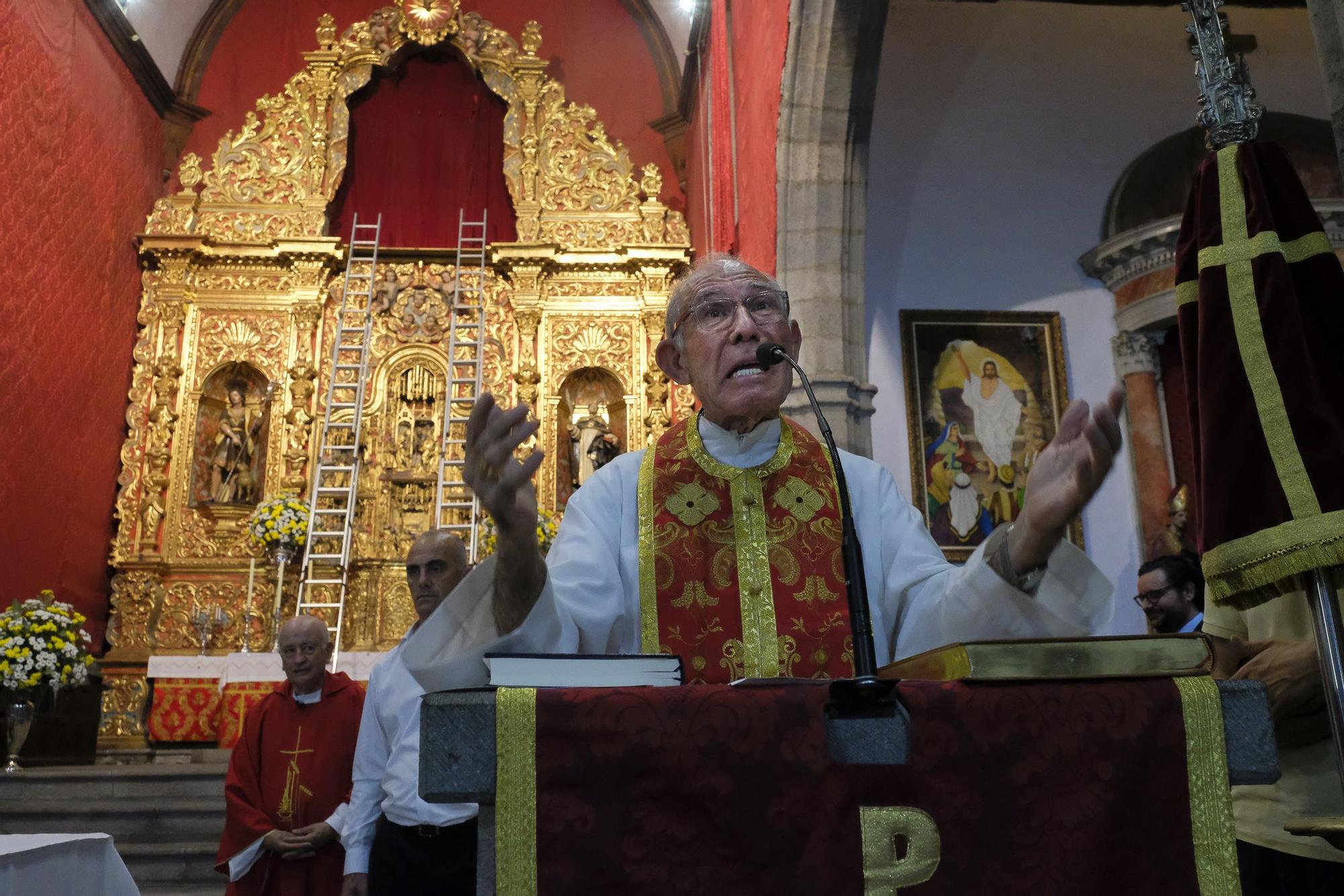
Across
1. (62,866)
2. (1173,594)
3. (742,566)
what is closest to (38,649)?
(62,866)

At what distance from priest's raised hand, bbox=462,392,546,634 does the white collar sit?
74 centimetres

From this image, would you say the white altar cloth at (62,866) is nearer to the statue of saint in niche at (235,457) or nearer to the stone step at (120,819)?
the stone step at (120,819)

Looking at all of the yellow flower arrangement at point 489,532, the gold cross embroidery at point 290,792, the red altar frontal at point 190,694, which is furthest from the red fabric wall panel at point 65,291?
the gold cross embroidery at point 290,792

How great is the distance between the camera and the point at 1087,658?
123 centimetres

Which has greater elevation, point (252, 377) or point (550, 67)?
point (550, 67)

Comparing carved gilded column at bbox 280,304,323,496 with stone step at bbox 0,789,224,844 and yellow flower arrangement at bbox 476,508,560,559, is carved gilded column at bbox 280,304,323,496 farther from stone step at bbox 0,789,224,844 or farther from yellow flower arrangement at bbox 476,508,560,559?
stone step at bbox 0,789,224,844

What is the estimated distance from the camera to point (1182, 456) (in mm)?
7262

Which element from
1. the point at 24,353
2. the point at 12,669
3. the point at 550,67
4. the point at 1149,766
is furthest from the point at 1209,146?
the point at 550,67

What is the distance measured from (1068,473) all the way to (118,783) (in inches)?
264

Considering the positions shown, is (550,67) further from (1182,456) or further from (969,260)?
(1182,456)

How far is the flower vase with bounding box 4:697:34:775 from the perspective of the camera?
21.7 feet

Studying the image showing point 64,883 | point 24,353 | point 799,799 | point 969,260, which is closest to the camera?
point 799,799

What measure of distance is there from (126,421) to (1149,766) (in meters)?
10.2

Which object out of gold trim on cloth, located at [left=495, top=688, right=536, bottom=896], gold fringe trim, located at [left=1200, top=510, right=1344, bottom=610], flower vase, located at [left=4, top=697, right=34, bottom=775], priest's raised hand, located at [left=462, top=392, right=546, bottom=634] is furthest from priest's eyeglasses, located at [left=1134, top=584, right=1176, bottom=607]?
flower vase, located at [left=4, top=697, right=34, bottom=775]
